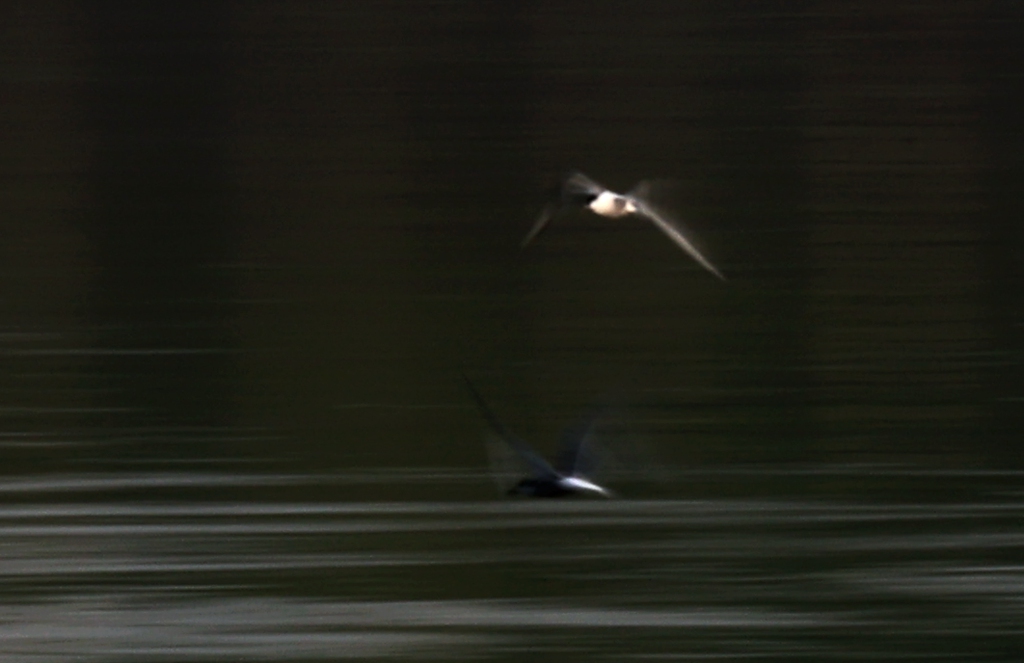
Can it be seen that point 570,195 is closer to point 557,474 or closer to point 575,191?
point 575,191

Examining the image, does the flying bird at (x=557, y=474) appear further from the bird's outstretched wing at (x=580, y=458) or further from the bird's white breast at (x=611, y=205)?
the bird's white breast at (x=611, y=205)

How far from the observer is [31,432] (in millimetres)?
10977

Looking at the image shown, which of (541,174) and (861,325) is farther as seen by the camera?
(541,174)

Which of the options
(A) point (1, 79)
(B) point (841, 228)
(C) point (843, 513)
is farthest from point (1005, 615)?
(A) point (1, 79)

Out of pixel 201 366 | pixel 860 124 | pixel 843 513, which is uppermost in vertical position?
pixel 860 124

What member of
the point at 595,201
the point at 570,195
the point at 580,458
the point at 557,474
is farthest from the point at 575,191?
the point at 557,474

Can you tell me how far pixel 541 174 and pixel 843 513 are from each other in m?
9.18

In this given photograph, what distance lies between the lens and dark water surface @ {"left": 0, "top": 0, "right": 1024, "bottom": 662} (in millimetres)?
8594

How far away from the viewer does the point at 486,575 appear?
8.76 meters

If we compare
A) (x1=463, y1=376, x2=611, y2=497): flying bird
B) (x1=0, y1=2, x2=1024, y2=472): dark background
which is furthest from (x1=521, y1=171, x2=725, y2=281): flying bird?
(x1=0, y1=2, x2=1024, y2=472): dark background

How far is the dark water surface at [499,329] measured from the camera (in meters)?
8.59

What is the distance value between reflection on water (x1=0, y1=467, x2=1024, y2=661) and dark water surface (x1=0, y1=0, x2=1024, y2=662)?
0.02 meters

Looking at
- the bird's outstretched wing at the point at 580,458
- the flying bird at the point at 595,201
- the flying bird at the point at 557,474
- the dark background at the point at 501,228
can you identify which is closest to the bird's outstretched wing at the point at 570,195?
the flying bird at the point at 595,201

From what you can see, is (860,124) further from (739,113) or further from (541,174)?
(541,174)
